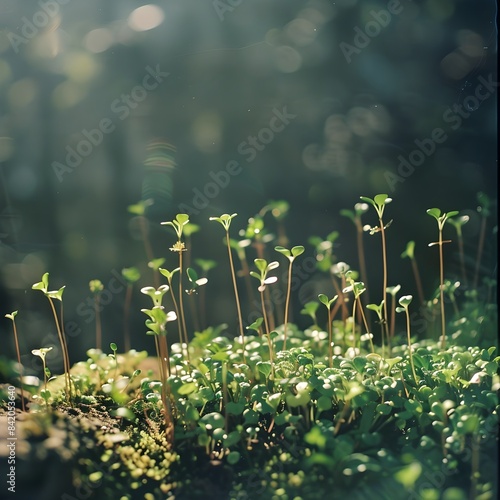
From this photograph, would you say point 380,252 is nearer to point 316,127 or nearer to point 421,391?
point 316,127

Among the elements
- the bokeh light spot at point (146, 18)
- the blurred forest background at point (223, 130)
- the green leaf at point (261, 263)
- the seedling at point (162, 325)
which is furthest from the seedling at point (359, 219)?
the bokeh light spot at point (146, 18)

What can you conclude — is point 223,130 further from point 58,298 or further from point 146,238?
point 58,298

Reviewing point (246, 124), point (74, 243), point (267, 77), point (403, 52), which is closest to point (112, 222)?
point (74, 243)

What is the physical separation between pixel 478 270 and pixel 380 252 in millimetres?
595

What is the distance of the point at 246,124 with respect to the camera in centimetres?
254

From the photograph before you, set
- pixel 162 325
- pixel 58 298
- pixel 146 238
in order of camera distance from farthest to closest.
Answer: pixel 146 238
pixel 58 298
pixel 162 325

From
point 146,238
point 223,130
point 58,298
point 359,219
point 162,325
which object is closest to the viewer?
point 162,325

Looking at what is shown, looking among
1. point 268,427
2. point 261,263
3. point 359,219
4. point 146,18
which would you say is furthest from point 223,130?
point 268,427

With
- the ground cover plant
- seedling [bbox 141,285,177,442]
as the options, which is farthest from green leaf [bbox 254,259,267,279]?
seedling [bbox 141,285,177,442]

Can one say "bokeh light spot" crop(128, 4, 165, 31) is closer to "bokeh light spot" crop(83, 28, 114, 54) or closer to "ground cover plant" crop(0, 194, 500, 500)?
"bokeh light spot" crop(83, 28, 114, 54)

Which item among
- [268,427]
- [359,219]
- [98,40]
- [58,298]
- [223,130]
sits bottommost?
[268,427]

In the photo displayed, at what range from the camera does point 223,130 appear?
100.0 inches

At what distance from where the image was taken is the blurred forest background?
Result: 93.7 inches

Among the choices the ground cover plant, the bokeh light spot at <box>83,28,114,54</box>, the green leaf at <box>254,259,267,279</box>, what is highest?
the bokeh light spot at <box>83,28,114,54</box>
